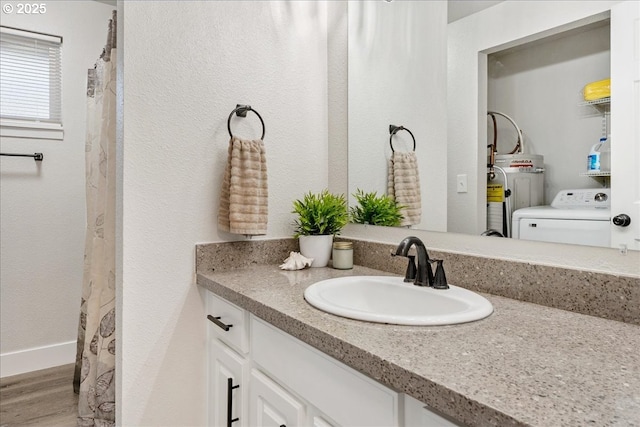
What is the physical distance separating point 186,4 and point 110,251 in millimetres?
1093

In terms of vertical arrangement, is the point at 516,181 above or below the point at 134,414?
above

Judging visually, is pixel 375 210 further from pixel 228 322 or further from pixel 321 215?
pixel 228 322

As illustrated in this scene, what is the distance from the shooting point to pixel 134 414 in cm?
138

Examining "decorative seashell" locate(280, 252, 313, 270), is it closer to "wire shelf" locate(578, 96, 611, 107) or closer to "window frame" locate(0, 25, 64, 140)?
"wire shelf" locate(578, 96, 611, 107)

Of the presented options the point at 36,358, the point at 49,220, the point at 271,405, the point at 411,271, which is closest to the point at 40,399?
the point at 36,358

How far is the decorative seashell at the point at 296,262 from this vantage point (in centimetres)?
151

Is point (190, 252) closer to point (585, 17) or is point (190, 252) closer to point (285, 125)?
point (285, 125)

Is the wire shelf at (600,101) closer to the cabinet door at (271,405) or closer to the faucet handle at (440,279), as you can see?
the faucet handle at (440,279)

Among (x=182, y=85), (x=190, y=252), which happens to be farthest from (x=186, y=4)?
(x=190, y=252)

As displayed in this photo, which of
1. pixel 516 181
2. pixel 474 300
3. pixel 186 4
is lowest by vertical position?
pixel 474 300

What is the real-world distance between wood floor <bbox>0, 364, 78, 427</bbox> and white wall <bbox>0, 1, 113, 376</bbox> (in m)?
0.11

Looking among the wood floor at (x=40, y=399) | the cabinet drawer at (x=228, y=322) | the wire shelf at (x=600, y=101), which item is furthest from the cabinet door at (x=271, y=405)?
the wood floor at (x=40, y=399)

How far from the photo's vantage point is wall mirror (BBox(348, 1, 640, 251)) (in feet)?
3.23

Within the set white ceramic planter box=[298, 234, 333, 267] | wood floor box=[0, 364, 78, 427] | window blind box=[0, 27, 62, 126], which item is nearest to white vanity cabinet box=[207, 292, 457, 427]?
white ceramic planter box=[298, 234, 333, 267]
